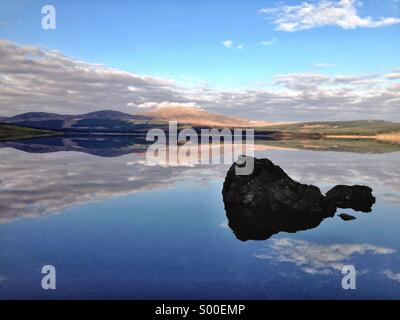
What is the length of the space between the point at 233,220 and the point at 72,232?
9.52 meters

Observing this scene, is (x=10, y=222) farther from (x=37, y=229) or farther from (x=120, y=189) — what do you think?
(x=120, y=189)

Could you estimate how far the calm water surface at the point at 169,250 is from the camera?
14.6 meters

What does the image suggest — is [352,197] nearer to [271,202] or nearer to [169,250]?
[271,202]

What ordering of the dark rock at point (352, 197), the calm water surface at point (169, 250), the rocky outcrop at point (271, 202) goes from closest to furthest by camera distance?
the calm water surface at point (169, 250)
the rocky outcrop at point (271, 202)
the dark rock at point (352, 197)

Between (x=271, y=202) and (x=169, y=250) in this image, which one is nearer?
(x=169, y=250)

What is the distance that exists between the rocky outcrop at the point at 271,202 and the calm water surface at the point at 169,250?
3.75ft

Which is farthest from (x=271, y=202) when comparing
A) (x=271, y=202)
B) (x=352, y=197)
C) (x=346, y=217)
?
(x=352, y=197)

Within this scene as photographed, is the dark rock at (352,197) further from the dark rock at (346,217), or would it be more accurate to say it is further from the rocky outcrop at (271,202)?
the dark rock at (346,217)

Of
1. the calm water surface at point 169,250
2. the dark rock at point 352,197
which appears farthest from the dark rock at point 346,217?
the dark rock at point 352,197

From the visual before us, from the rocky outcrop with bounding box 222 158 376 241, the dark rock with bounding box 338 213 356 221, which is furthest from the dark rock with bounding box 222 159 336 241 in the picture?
the dark rock with bounding box 338 213 356 221

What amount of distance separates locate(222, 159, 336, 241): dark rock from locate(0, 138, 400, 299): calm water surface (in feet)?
3.70

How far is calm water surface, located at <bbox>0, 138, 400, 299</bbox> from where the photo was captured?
14.6m

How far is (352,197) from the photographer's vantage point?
2788cm

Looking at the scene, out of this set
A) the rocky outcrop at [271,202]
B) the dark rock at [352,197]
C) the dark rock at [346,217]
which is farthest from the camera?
the dark rock at [352,197]
